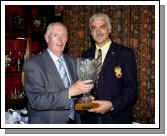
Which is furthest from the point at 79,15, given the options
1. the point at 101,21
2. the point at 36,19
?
the point at 101,21

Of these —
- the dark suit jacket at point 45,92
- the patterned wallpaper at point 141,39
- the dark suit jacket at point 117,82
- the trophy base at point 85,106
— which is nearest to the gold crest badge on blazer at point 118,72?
the dark suit jacket at point 117,82

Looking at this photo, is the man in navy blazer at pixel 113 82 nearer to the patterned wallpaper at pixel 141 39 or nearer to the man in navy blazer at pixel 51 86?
the man in navy blazer at pixel 51 86

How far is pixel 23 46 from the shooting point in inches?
158

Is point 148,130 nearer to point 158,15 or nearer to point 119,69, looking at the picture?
point 119,69

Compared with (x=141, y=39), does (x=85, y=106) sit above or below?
below

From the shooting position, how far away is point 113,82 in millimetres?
2562

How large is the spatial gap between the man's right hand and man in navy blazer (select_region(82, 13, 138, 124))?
288 millimetres

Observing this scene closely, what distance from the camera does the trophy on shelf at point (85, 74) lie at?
89.5 inches

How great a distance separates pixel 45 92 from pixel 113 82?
625 millimetres

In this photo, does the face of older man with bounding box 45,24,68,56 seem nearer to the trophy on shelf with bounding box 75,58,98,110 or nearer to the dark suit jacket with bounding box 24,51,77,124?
the dark suit jacket with bounding box 24,51,77,124

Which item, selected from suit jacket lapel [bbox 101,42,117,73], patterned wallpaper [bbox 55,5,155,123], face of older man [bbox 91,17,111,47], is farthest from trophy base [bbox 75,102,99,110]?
patterned wallpaper [bbox 55,5,155,123]

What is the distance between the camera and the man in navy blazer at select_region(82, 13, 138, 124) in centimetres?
253

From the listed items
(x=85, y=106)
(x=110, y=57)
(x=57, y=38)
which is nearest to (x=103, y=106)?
(x=85, y=106)

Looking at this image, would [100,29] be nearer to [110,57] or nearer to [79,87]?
[110,57]
